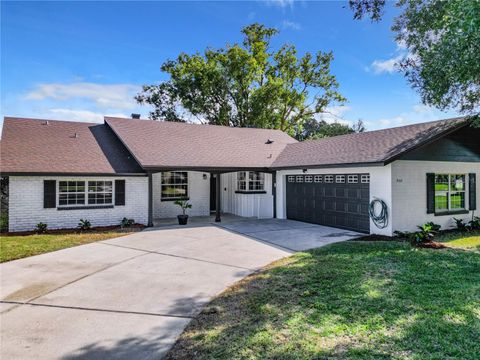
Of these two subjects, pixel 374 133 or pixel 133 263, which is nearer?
pixel 133 263

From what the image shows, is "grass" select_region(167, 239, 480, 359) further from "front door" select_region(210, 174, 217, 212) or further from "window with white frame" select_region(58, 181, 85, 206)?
"front door" select_region(210, 174, 217, 212)

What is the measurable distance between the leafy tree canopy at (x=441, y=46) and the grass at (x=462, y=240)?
3926 mm

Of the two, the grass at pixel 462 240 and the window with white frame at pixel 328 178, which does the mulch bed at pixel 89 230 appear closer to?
the window with white frame at pixel 328 178

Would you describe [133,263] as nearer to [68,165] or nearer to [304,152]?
[68,165]

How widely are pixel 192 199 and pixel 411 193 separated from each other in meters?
9.98

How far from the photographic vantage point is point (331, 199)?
39.8ft

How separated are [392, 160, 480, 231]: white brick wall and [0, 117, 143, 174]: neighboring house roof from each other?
1013 centimetres

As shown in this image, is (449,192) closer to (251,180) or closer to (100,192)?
(251,180)

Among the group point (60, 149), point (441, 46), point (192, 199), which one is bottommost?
point (192, 199)

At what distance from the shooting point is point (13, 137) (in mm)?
13094

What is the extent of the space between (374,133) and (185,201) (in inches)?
375

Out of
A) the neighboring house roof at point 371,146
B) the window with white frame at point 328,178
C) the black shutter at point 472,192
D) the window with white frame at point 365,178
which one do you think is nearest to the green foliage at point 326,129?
Result: the neighboring house roof at point 371,146

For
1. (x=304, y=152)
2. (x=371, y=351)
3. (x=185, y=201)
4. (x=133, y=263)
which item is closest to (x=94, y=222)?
(x=185, y=201)

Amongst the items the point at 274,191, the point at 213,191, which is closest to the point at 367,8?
the point at 274,191
